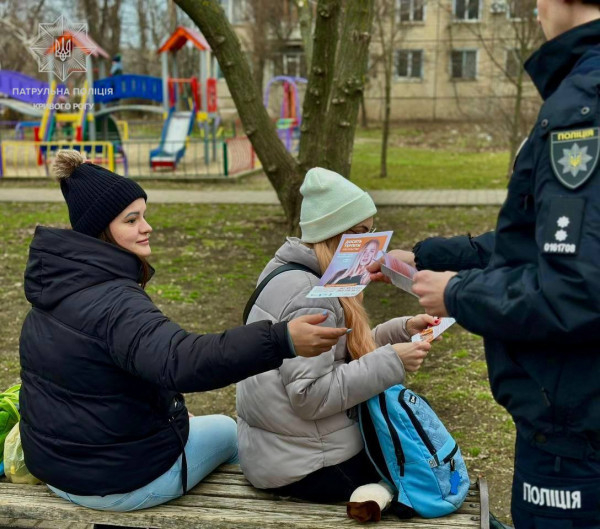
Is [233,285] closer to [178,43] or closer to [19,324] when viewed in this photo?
[19,324]

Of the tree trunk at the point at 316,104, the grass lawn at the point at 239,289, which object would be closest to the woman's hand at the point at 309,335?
the grass lawn at the point at 239,289

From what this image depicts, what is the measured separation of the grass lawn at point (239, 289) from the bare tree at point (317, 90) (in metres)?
1.10

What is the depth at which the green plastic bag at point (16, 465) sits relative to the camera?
2.91 meters

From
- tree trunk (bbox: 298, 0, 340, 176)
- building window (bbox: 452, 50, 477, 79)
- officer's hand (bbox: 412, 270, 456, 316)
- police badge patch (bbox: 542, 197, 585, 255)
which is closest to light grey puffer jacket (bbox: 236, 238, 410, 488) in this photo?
officer's hand (bbox: 412, 270, 456, 316)

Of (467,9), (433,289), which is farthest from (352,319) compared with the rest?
(467,9)

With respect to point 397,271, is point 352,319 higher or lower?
lower

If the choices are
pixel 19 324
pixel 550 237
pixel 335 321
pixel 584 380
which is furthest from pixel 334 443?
pixel 19 324

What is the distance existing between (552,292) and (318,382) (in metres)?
1.07

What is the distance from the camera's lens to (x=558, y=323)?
1.72 meters

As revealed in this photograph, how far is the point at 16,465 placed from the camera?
9.55 feet

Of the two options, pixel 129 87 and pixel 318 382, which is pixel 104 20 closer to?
pixel 129 87

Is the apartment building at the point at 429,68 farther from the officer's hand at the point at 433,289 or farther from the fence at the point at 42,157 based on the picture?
the officer's hand at the point at 433,289

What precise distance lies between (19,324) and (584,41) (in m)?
5.65

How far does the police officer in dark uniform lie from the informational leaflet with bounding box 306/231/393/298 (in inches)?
15.1
